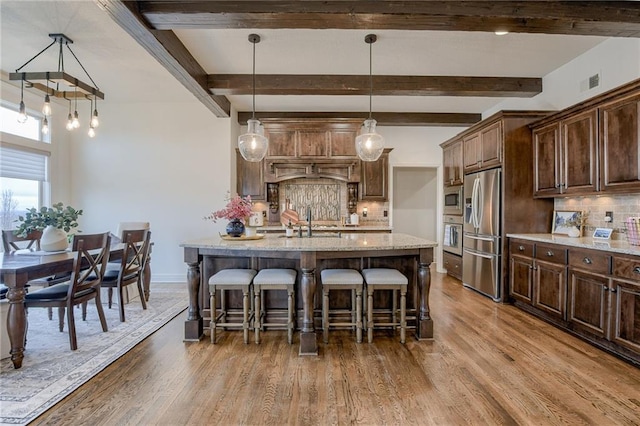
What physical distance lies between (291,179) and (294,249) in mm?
3634

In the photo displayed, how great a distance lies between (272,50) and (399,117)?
3.20 metres

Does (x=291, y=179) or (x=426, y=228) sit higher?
(x=291, y=179)

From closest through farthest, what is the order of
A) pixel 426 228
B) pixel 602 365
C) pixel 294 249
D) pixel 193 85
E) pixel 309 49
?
1. pixel 602 365
2. pixel 294 249
3. pixel 309 49
4. pixel 193 85
5. pixel 426 228

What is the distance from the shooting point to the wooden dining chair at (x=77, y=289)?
9.21ft

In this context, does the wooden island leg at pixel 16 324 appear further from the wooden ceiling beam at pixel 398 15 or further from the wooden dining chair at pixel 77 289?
the wooden ceiling beam at pixel 398 15

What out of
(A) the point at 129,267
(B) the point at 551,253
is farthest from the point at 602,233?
(A) the point at 129,267

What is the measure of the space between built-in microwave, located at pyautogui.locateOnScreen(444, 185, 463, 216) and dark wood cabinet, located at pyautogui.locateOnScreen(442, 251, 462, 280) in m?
0.78

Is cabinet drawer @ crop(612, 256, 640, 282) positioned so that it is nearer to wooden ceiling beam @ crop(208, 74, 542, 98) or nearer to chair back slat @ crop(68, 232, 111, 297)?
wooden ceiling beam @ crop(208, 74, 542, 98)

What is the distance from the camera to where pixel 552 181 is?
394cm

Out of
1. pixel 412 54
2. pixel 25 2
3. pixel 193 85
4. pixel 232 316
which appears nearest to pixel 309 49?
pixel 412 54

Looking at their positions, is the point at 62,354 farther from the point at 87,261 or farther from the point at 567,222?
the point at 567,222

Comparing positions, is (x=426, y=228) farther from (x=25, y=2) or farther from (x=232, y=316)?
(x=25, y=2)

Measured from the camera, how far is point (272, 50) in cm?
379

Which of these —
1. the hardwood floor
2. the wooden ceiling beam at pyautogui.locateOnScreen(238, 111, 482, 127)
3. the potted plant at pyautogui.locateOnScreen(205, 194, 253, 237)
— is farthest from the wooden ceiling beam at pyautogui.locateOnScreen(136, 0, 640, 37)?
the wooden ceiling beam at pyautogui.locateOnScreen(238, 111, 482, 127)
